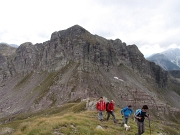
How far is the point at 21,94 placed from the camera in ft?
650

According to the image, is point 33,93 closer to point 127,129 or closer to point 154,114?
point 154,114

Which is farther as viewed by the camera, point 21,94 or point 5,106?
point 21,94

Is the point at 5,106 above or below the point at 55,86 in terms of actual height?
below

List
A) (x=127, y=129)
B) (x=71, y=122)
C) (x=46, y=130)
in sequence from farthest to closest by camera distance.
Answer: (x=127, y=129), (x=71, y=122), (x=46, y=130)

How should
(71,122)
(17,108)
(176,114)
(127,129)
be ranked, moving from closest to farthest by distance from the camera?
1. (71,122)
2. (127,129)
3. (17,108)
4. (176,114)

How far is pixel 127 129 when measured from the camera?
2886 cm

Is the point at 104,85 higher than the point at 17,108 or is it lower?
higher

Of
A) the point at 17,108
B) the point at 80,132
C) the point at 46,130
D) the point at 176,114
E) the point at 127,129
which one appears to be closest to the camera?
the point at 46,130

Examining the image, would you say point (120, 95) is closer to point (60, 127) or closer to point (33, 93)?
point (33, 93)

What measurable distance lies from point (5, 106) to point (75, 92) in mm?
63815

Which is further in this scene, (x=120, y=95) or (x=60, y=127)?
(x=120, y=95)

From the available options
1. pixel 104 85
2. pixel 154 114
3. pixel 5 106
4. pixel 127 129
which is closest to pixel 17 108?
pixel 5 106

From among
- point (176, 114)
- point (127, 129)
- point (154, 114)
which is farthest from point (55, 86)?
point (127, 129)

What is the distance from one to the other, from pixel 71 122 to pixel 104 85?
173 meters
